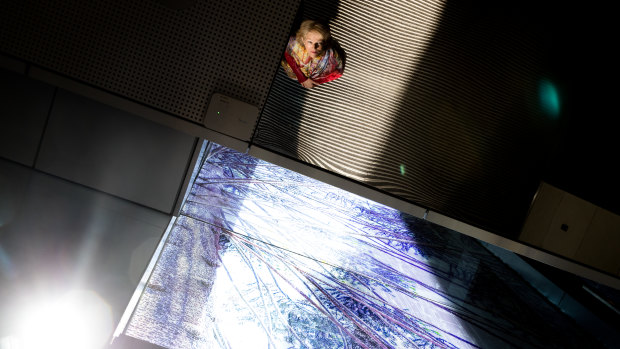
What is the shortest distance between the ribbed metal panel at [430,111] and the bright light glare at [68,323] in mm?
728

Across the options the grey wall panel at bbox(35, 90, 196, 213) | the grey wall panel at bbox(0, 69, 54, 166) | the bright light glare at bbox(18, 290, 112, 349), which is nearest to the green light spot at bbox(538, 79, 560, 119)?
the grey wall panel at bbox(35, 90, 196, 213)

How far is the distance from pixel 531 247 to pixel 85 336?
1.62m

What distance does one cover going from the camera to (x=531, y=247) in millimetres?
1950

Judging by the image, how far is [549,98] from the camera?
1.99 m

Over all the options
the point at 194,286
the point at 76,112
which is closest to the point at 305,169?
the point at 194,286

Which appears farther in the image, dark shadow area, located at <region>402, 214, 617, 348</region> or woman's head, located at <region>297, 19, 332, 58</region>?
dark shadow area, located at <region>402, 214, 617, 348</region>

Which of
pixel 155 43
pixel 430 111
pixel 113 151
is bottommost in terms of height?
pixel 113 151

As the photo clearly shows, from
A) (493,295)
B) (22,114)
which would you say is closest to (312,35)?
(22,114)

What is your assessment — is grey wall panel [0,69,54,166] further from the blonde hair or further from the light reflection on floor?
the blonde hair

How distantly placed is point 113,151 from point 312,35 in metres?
0.97

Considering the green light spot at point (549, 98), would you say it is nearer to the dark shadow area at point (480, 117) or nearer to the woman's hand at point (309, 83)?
the dark shadow area at point (480, 117)

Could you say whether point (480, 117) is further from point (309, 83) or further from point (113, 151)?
point (113, 151)

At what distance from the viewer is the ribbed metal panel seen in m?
1.79

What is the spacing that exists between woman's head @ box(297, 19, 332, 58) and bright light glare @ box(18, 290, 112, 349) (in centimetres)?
100
